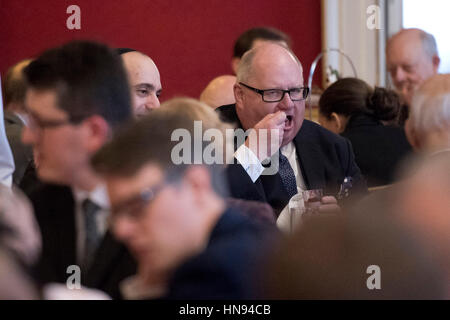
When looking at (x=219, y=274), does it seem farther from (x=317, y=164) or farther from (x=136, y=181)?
(x=317, y=164)

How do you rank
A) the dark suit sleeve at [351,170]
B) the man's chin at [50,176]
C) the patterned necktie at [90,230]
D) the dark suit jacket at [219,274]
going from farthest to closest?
1. the dark suit sleeve at [351,170]
2. the man's chin at [50,176]
3. the patterned necktie at [90,230]
4. the dark suit jacket at [219,274]

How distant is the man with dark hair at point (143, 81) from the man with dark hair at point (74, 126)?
94 centimetres

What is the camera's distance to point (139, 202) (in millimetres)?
1210

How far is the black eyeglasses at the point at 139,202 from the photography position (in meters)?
1.21

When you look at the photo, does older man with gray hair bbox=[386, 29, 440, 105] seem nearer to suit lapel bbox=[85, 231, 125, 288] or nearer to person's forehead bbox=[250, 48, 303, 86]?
person's forehead bbox=[250, 48, 303, 86]

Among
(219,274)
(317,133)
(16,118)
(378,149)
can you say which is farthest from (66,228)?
(378,149)

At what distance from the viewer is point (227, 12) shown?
6.30 metres

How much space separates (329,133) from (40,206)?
1514 millimetres

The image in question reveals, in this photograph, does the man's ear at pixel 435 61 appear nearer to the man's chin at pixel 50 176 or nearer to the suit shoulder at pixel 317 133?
the suit shoulder at pixel 317 133

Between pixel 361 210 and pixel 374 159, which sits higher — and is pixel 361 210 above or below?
below

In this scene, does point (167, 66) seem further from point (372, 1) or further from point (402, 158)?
point (402, 158)

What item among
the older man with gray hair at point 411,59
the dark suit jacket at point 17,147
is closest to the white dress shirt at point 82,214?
the dark suit jacket at point 17,147

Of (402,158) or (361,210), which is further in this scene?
(402,158)
